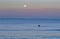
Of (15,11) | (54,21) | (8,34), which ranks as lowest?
(8,34)

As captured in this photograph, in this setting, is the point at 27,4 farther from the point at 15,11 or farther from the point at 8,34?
the point at 8,34

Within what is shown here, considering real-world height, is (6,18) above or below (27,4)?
below

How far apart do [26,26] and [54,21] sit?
40cm

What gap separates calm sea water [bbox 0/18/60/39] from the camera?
5.56 ft

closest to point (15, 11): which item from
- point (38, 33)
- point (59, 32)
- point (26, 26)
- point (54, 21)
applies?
point (26, 26)

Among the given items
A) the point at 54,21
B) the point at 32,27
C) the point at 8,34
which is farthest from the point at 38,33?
the point at 8,34

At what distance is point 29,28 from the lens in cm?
170

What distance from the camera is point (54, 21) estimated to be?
1697 millimetres

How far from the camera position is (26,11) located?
1705 mm

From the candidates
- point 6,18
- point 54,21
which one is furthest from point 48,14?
point 6,18

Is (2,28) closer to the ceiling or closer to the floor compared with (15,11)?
closer to the floor

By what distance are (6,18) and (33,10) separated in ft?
1.29

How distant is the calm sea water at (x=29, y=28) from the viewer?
1694 mm

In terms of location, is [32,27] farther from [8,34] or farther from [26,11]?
[8,34]
